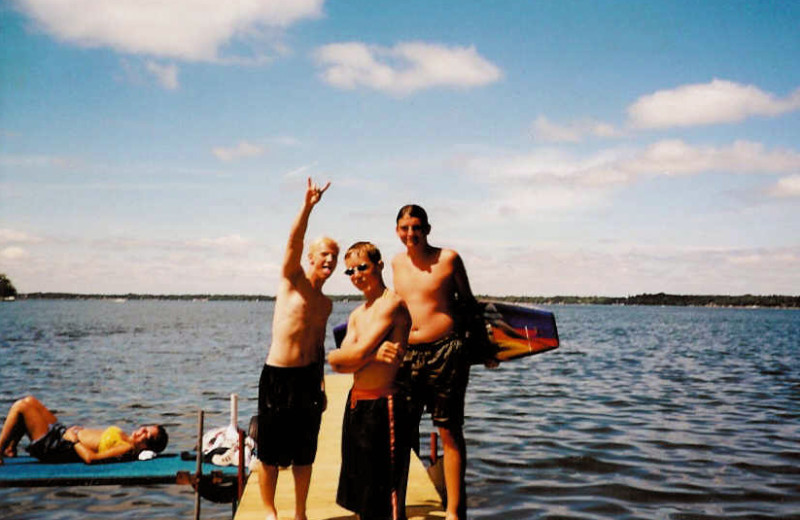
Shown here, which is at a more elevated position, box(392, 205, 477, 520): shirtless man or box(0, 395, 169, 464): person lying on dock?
box(392, 205, 477, 520): shirtless man

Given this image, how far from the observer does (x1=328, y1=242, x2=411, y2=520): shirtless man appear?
4.70 metres

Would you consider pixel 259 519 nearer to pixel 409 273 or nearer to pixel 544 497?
pixel 409 273

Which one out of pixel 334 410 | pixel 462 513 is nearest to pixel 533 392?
pixel 334 410

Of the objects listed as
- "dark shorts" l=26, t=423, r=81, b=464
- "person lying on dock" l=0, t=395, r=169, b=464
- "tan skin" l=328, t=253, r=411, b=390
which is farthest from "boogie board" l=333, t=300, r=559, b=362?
"dark shorts" l=26, t=423, r=81, b=464

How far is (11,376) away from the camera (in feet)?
94.6

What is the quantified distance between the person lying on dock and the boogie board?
321cm

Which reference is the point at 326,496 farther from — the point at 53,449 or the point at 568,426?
the point at 568,426

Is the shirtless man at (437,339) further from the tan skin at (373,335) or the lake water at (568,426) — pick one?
the lake water at (568,426)

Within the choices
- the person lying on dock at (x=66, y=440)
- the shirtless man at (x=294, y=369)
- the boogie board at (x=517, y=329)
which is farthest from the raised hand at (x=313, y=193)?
the person lying on dock at (x=66, y=440)

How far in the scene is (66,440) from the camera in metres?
8.67

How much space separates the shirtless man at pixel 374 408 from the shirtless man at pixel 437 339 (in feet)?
2.27

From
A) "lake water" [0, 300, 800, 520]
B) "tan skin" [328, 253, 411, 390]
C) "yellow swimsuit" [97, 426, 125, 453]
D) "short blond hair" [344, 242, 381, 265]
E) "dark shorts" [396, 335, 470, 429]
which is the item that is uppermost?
"short blond hair" [344, 242, 381, 265]

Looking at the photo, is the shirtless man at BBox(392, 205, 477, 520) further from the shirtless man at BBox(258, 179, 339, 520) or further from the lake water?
the lake water

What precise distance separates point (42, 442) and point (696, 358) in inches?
1465
